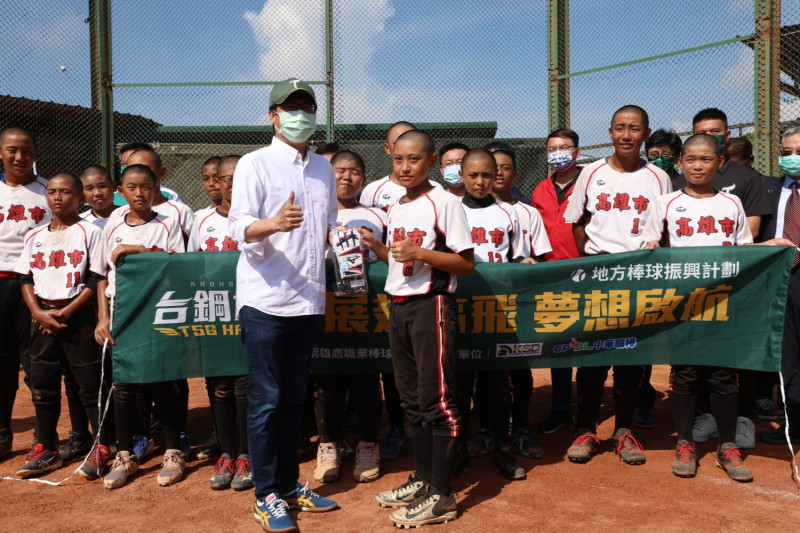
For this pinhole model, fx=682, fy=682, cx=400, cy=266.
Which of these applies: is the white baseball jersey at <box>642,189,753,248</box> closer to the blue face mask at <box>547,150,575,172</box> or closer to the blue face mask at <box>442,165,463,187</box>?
the blue face mask at <box>547,150,575,172</box>

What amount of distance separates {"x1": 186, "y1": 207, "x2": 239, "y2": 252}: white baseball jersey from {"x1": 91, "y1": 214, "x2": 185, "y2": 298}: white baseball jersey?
0.34 ft

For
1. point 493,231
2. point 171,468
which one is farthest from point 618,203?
point 171,468

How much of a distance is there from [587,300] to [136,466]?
10.5 feet

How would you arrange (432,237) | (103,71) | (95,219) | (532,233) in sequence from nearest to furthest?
(432,237), (532,233), (95,219), (103,71)

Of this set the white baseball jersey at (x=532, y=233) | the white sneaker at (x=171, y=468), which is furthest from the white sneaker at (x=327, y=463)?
the white baseball jersey at (x=532, y=233)

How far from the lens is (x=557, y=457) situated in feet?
15.7

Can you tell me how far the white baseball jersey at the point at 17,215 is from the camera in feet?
16.5

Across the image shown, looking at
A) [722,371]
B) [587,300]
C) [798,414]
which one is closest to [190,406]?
[587,300]

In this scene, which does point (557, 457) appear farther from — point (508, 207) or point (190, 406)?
point (190, 406)

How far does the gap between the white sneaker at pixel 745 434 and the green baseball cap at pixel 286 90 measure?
12.2ft

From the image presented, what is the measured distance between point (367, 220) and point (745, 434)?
314 centimetres

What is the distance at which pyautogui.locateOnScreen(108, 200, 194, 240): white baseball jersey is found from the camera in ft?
16.1

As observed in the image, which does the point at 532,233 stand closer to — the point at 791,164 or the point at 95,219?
the point at 791,164

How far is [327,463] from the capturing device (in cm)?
446
